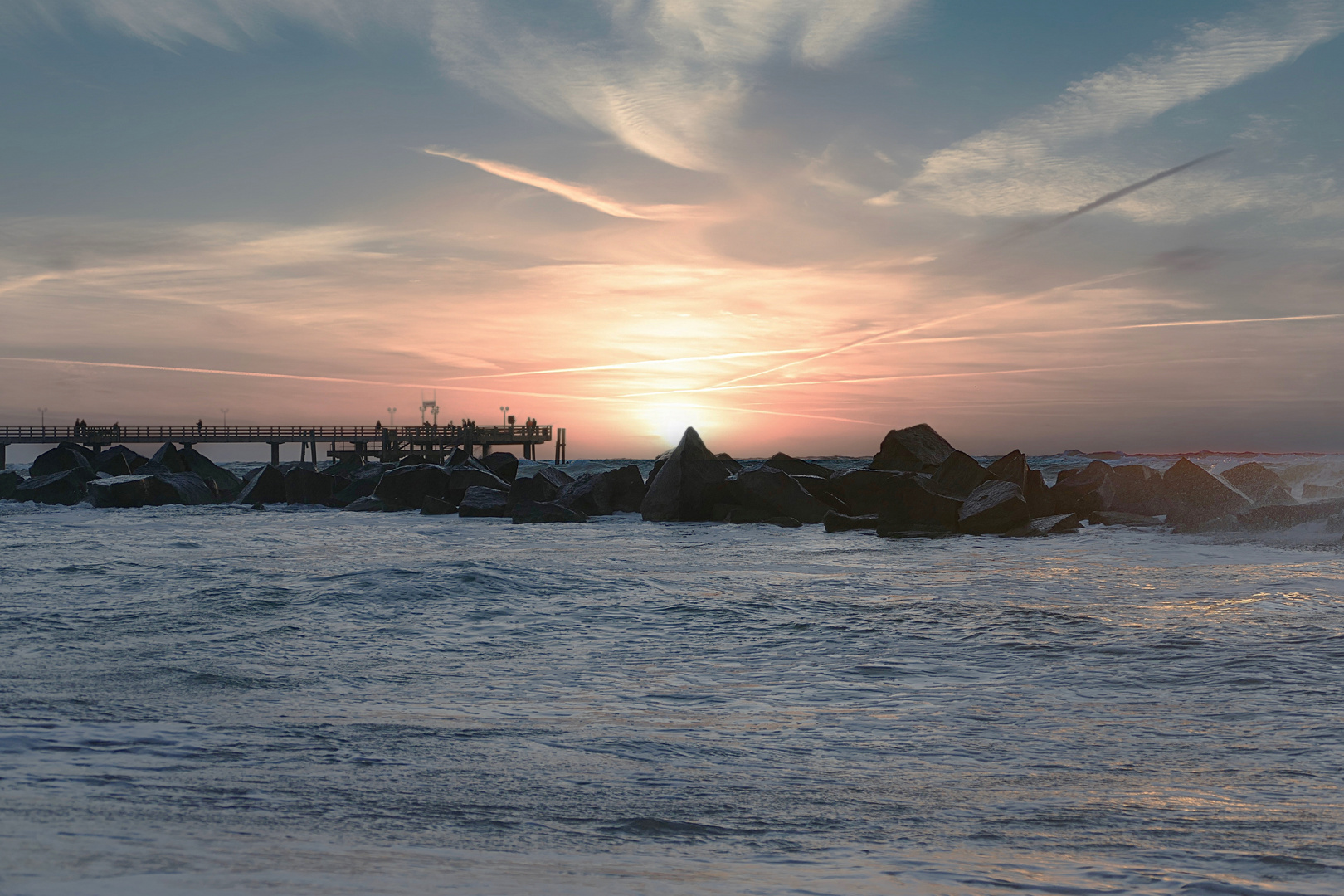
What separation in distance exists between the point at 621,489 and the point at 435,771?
29.7m

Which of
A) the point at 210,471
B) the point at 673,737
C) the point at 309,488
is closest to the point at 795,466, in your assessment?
the point at 309,488

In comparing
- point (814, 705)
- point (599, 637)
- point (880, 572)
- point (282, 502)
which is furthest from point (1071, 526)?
point (282, 502)

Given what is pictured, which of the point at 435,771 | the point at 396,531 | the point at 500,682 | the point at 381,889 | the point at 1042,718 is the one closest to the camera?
the point at 381,889

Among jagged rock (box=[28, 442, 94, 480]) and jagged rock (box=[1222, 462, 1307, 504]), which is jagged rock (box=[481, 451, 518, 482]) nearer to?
jagged rock (box=[28, 442, 94, 480])

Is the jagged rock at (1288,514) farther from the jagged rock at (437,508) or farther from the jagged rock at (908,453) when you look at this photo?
the jagged rock at (437,508)

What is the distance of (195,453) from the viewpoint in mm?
53438

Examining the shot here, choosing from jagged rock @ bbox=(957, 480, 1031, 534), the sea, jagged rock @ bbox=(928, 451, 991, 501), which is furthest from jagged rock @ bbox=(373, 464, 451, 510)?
the sea

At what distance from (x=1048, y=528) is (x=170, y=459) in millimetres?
46540

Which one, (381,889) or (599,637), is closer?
(381,889)

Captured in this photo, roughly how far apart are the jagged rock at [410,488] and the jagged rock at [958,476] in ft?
66.1

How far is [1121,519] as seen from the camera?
29.3 meters

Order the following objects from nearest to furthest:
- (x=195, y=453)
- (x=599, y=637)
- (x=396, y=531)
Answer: (x=599, y=637) < (x=396, y=531) < (x=195, y=453)

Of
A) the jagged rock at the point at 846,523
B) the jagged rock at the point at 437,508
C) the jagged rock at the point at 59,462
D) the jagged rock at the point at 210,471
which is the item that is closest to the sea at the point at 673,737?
the jagged rock at the point at 846,523

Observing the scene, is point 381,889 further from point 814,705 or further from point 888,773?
point 814,705
